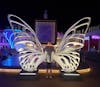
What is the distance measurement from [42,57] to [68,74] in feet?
5.88

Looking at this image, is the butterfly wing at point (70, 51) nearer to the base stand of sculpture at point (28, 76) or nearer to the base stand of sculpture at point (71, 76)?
the base stand of sculpture at point (71, 76)

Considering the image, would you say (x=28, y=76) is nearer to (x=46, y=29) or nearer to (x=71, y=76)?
(x=71, y=76)

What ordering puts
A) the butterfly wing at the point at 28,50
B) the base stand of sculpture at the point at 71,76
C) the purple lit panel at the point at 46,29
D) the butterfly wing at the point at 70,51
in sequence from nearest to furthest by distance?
the base stand of sculpture at the point at 71,76, the butterfly wing at the point at 28,50, the butterfly wing at the point at 70,51, the purple lit panel at the point at 46,29

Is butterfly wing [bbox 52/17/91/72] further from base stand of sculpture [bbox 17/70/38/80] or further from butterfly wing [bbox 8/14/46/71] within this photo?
base stand of sculpture [bbox 17/70/38/80]

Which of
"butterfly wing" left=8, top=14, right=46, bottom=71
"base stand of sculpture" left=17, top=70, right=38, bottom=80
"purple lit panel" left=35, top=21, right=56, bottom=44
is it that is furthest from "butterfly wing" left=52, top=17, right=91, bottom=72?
"purple lit panel" left=35, top=21, right=56, bottom=44

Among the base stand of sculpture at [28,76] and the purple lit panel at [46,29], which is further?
the purple lit panel at [46,29]

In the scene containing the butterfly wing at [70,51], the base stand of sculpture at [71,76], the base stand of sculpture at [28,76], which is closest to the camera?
the base stand of sculpture at [28,76]

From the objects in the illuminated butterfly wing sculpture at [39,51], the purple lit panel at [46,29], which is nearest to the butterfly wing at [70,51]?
the illuminated butterfly wing sculpture at [39,51]

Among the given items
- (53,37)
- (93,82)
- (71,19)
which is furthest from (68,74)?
(71,19)

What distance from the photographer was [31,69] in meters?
19.8

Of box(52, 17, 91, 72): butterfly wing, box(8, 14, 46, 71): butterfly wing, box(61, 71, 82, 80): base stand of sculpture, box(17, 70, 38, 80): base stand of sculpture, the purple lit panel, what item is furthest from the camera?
the purple lit panel

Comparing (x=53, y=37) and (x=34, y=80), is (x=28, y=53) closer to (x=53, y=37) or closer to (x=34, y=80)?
(x=34, y=80)

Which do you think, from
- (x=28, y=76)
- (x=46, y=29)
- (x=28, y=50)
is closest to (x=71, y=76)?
(x=28, y=76)

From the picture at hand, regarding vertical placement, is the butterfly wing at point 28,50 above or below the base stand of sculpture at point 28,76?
above
